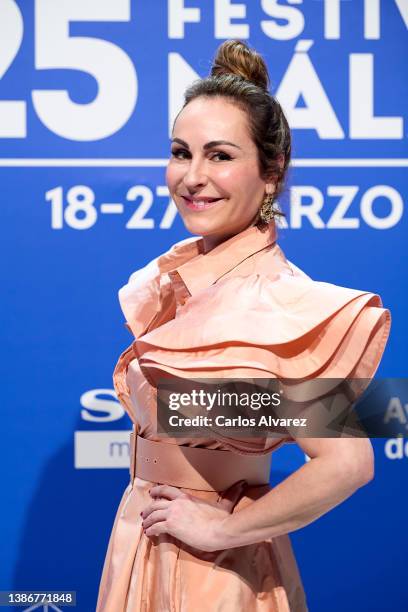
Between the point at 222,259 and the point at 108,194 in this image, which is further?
the point at 108,194

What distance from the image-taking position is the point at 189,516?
128 cm

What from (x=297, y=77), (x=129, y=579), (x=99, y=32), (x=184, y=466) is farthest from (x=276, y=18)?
(x=129, y=579)

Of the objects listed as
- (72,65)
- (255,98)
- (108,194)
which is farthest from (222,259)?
(72,65)

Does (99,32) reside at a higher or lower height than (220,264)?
higher

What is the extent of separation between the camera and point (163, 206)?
2.30m

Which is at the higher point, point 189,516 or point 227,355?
point 227,355

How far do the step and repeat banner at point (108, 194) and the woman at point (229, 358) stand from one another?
83cm

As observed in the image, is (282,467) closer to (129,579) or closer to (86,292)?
(86,292)

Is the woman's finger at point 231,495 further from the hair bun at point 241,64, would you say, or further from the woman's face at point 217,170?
the hair bun at point 241,64

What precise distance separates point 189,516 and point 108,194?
1.22m

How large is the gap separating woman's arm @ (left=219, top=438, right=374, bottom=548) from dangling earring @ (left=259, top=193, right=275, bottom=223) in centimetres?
40

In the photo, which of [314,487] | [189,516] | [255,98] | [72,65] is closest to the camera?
[314,487]

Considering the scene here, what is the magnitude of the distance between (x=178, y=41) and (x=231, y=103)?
1.00 metres

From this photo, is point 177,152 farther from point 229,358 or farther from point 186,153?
point 229,358
